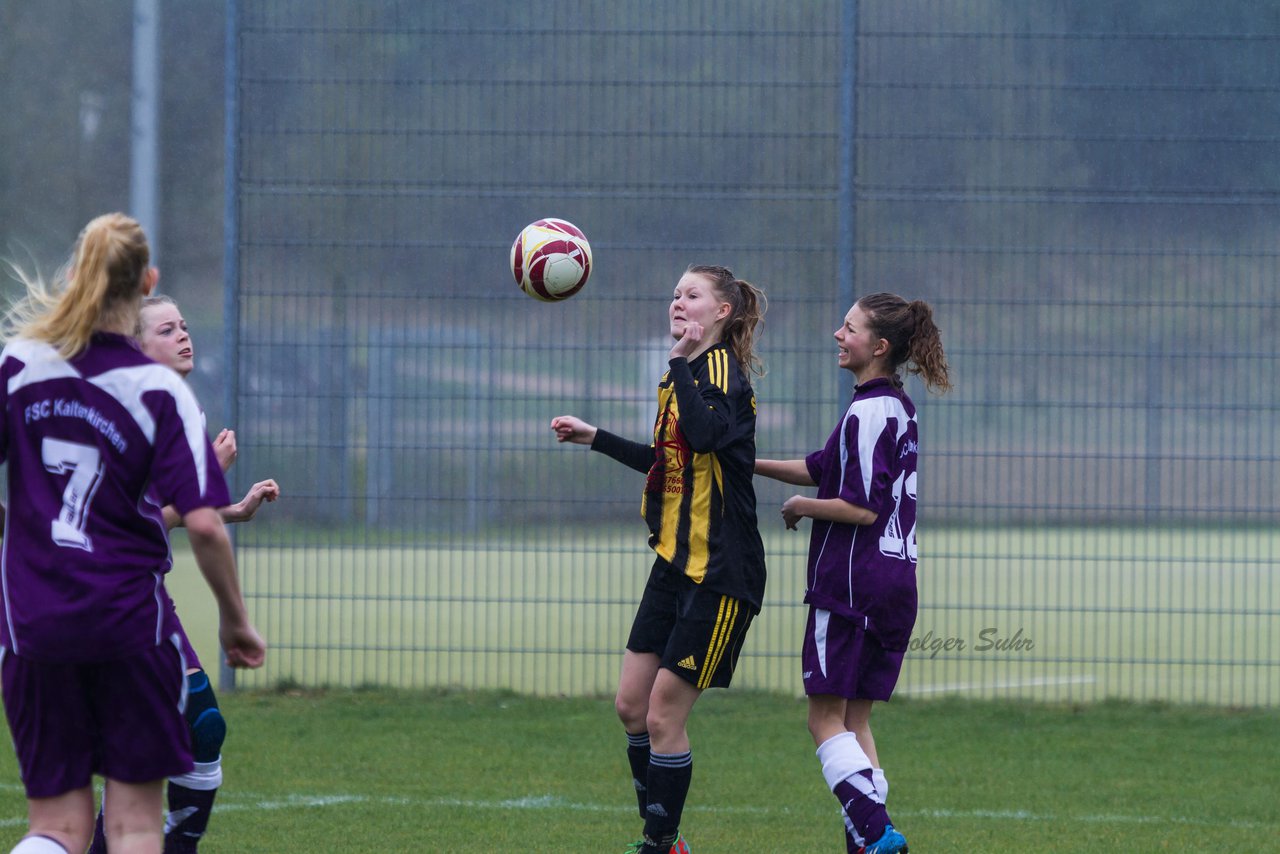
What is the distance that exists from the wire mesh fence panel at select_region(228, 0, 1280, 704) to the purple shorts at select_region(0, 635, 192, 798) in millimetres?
5115

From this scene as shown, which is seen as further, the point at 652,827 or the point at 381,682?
the point at 381,682


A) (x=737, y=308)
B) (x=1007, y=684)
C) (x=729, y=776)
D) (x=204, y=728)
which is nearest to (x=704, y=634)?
(x=737, y=308)

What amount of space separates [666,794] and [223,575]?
2.09m

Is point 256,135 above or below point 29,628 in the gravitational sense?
above

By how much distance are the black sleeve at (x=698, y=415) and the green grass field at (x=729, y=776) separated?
4.86 ft

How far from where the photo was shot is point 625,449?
17.6 ft

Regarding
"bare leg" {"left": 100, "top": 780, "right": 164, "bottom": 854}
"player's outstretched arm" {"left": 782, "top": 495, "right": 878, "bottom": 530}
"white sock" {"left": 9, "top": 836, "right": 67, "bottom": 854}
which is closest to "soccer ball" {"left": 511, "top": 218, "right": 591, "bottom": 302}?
"player's outstretched arm" {"left": 782, "top": 495, "right": 878, "bottom": 530}

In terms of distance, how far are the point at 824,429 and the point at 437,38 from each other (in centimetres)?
294

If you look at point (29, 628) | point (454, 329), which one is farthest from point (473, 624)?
point (29, 628)

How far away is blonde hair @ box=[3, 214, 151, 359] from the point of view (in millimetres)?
3227

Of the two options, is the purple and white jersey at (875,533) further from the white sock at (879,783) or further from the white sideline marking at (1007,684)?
the white sideline marking at (1007,684)

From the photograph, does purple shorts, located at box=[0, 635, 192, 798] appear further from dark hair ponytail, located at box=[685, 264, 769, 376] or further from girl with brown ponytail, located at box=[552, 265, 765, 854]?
dark hair ponytail, located at box=[685, 264, 769, 376]

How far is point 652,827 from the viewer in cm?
495

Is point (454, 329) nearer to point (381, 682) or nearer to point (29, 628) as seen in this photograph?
point (381, 682)
